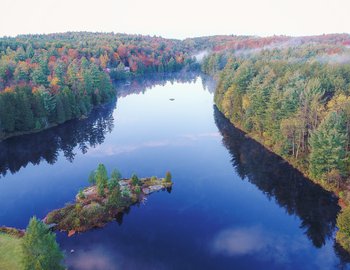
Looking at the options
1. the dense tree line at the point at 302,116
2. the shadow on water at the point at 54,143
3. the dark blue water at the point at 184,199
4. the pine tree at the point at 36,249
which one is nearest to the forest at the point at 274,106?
the dense tree line at the point at 302,116

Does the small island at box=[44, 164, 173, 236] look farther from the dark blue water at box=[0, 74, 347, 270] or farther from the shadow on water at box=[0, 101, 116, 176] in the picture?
the shadow on water at box=[0, 101, 116, 176]

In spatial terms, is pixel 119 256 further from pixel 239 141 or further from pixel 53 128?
pixel 53 128

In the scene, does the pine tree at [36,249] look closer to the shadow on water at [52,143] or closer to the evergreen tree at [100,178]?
the evergreen tree at [100,178]

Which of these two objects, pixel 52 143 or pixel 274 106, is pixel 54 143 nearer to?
pixel 52 143

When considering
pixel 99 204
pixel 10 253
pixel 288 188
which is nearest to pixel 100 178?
pixel 99 204

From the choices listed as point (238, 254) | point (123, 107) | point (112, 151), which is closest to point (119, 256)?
point (238, 254)

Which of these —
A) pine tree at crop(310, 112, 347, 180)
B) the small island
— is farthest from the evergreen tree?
pine tree at crop(310, 112, 347, 180)
